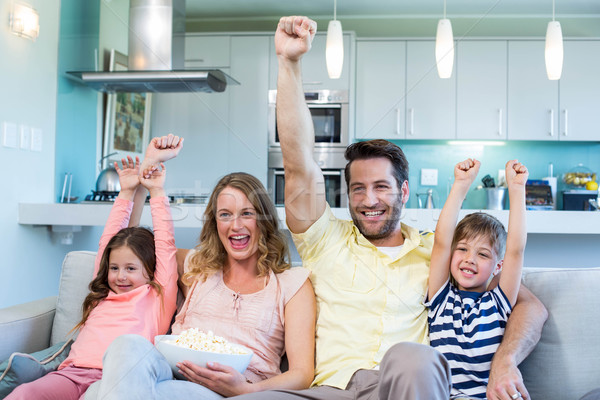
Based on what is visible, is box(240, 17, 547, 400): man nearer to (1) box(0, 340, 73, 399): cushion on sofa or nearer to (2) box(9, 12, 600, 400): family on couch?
(2) box(9, 12, 600, 400): family on couch

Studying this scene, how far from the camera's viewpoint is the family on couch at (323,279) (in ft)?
4.33

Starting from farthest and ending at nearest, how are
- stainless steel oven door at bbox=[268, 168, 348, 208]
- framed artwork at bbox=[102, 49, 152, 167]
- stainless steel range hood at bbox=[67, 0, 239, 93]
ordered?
stainless steel oven door at bbox=[268, 168, 348, 208]
framed artwork at bbox=[102, 49, 152, 167]
stainless steel range hood at bbox=[67, 0, 239, 93]

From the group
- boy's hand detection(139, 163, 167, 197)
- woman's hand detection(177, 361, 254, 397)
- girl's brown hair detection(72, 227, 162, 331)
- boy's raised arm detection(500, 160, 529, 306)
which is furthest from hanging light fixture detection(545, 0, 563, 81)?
woman's hand detection(177, 361, 254, 397)

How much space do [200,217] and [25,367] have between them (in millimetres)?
1341

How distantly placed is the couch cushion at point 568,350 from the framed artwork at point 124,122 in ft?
8.84

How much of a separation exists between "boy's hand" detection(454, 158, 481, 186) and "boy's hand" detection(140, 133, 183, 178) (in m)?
0.81

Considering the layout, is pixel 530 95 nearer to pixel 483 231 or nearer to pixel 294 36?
pixel 483 231

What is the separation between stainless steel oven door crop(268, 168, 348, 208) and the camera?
163 inches

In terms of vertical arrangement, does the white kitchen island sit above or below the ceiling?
below

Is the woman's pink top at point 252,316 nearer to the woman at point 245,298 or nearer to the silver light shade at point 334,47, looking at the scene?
the woman at point 245,298

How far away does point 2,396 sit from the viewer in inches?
54.1

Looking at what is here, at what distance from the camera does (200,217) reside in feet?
8.82

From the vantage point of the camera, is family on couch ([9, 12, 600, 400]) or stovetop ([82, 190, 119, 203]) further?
stovetop ([82, 190, 119, 203])

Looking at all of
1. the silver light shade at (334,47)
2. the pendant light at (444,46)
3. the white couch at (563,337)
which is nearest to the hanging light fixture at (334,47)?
the silver light shade at (334,47)
